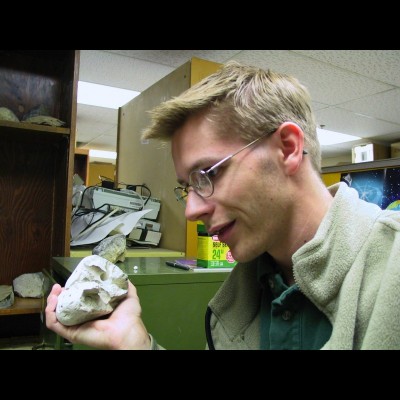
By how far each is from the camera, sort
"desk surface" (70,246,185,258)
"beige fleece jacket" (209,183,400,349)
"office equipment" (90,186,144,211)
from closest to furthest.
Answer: "beige fleece jacket" (209,183,400,349) < "desk surface" (70,246,185,258) < "office equipment" (90,186,144,211)

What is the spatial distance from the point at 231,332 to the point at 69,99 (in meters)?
1.07

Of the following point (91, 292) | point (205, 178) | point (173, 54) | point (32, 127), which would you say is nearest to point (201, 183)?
point (205, 178)

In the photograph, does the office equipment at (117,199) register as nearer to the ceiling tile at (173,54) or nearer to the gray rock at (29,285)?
the gray rock at (29,285)

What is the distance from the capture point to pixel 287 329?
70 centimetres

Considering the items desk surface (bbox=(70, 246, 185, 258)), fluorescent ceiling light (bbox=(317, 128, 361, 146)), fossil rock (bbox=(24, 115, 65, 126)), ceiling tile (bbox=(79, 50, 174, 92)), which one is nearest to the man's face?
desk surface (bbox=(70, 246, 185, 258))

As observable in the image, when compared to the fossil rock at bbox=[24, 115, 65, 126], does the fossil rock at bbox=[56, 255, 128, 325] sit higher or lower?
lower

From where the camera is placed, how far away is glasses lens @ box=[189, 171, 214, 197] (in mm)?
730

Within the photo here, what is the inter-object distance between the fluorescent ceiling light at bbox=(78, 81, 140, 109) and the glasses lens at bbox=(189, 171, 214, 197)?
268 centimetres

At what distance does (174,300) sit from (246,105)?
1.85 feet

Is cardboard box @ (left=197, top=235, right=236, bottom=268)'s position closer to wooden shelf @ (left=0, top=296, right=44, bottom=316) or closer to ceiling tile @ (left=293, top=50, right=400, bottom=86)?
wooden shelf @ (left=0, top=296, right=44, bottom=316)
